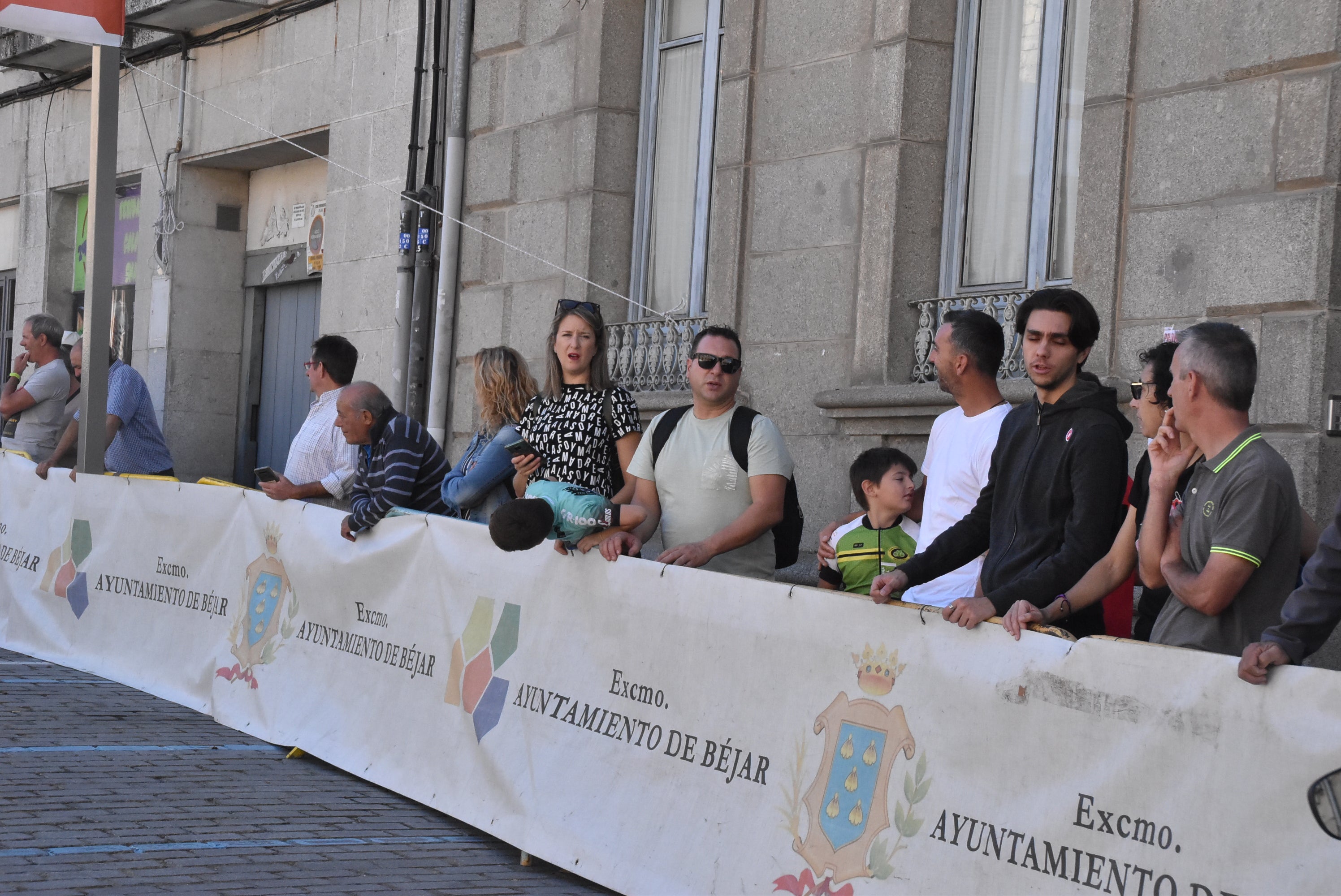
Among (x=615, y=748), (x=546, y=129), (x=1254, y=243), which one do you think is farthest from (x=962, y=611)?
(x=546, y=129)

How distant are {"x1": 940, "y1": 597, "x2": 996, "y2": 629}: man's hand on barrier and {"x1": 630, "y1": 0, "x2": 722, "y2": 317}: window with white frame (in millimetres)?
6282

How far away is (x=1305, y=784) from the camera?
346cm

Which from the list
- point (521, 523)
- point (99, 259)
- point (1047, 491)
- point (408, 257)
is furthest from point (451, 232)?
point (1047, 491)

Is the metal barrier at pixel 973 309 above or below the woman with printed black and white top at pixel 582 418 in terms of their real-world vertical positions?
above

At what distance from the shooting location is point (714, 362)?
605 cm

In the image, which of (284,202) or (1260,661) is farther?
(284,202)

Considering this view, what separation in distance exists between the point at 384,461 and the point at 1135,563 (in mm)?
3960

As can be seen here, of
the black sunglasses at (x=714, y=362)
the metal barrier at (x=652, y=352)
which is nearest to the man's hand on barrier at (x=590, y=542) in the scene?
the black sunglasses at (x=714, y=362)

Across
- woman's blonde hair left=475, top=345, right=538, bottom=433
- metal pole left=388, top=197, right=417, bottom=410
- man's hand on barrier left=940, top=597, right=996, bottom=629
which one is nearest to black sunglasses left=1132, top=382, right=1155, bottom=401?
man's hand on barrier left=940, top=597, right=996, bottom=629

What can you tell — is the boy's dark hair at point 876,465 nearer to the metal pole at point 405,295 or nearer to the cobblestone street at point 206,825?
the cobblestone street at point 206,825

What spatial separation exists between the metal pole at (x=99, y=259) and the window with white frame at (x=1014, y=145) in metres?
5.38

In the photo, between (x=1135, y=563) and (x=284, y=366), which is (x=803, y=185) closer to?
(x=1135, y=563)

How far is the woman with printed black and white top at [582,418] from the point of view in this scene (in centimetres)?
671

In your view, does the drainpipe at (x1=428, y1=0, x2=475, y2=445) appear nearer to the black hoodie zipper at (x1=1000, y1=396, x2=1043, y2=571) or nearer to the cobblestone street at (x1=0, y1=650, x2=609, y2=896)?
the cobblestone street at (x1=0, y1=650, x2=609, y2=896)
